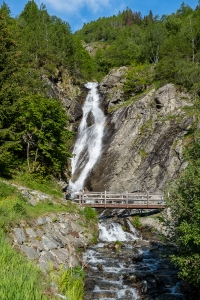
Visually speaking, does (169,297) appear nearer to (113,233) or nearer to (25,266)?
(25,266)

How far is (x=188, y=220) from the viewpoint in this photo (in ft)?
35.2

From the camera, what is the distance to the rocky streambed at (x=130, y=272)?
1217 cm

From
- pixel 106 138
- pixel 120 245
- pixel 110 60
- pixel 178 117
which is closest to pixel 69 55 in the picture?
pixel 110 60

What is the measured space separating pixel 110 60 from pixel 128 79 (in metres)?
18.9

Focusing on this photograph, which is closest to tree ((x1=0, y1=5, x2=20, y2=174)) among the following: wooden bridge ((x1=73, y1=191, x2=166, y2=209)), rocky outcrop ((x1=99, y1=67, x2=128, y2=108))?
wooden bridge ((x1=73, y1=191, x2=166, y2=209))

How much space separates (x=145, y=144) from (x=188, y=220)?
78.8 ft

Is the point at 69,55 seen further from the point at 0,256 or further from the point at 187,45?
the point at 0,256

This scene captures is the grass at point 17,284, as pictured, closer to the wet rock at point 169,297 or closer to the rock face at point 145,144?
the wet rock at point 169,297

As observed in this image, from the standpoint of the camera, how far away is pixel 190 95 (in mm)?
39781

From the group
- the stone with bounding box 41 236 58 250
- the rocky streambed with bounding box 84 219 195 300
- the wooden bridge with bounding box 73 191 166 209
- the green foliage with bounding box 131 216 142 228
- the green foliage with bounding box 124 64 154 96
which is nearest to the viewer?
the rocky streambed with bounding box 84 219 195 300

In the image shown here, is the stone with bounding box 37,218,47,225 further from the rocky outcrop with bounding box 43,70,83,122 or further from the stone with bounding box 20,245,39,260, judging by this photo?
the rocky outcrop with bounding box 43,70,83,122

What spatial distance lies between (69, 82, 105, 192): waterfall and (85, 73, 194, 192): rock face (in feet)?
3.48

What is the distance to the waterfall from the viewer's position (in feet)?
115

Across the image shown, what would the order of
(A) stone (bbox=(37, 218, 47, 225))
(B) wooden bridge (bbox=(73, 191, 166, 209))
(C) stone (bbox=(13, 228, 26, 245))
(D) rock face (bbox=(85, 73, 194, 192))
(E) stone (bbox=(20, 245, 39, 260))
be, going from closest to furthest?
(E) stone (bbox=(20, 245, 39, 260))
(C) stone (bbox=(13, 228, 26, 245))
(A) stone (bbox=(37, 218, 47, 225))
(B) wooden bridge (bbox=(73, 191, 166, 209))
(D) rock face (bbox=(85, 73, 194, 192))
